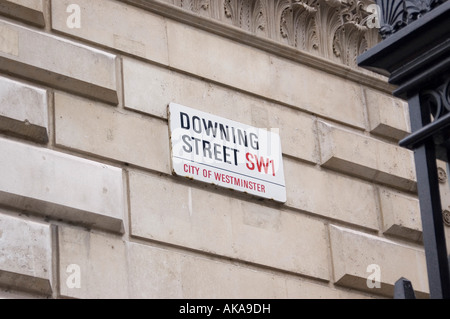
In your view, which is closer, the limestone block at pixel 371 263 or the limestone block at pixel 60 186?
the limestone block at pixel 60 186

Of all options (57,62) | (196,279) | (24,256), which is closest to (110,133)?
(57,62)

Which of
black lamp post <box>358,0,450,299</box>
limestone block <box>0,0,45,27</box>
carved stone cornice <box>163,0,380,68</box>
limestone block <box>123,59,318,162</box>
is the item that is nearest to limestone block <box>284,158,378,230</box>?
limestone block <box>123,59,318,162</box>

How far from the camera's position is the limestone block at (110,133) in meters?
9.73

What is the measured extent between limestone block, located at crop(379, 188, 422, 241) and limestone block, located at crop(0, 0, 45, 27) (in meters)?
3.82

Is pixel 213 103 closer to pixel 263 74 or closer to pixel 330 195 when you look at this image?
pixel 263 74

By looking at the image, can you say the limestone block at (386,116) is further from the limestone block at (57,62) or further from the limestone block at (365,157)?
the limestone block at (57,62)

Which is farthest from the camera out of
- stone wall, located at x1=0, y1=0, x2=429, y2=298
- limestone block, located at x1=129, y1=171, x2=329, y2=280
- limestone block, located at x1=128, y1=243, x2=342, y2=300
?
limestone block, located at x1=129, y1=171, x2=329, y2=280

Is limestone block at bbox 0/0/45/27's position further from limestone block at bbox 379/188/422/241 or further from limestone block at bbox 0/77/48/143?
limestone block at bbox 379/188/422/241

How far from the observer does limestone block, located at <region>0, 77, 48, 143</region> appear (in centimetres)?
937

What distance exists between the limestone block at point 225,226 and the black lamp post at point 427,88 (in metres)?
4.31

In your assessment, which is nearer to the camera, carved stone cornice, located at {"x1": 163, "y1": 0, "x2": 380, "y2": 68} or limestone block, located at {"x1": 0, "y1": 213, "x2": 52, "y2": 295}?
limestone block, located at {"x1": 0, "y1": 213, "x2": 52, "y2": 295}

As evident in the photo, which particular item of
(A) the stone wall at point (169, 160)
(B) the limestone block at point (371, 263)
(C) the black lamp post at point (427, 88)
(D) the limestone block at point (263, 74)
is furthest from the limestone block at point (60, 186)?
(C) the black lamp post at point (427, 88)
